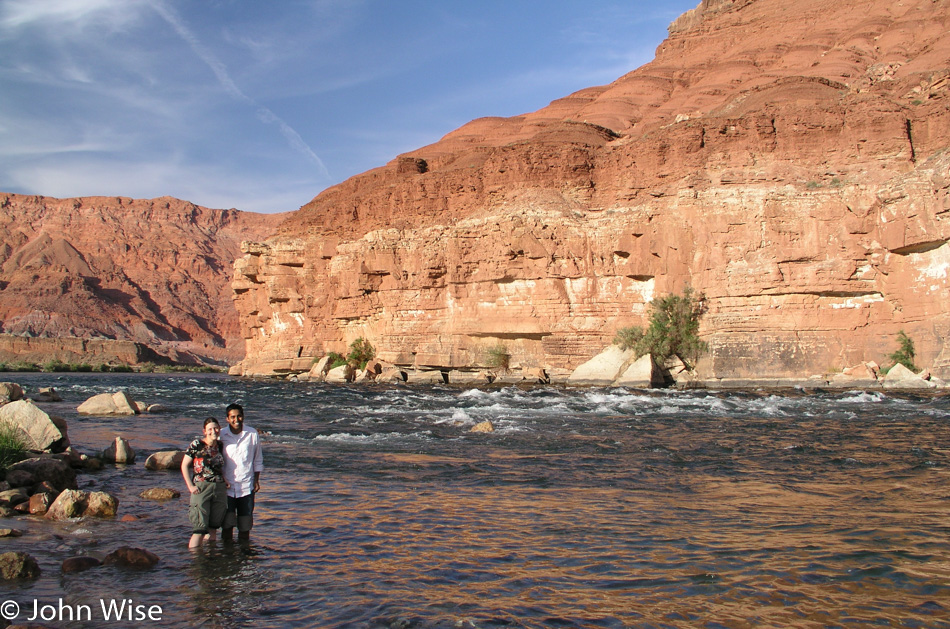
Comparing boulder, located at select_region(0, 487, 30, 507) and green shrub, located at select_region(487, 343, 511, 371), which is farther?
green shrub, located at select_region(487, 343, 511, 371)

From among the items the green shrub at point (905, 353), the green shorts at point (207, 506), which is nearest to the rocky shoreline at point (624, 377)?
the green shrub at point (905, 353)

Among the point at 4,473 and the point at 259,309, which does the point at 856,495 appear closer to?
the point at 4,473

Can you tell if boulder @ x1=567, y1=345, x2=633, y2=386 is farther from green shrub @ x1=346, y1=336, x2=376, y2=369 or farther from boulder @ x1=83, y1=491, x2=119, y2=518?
boulder @ x1=83, y1=491, x2=119, y2=518

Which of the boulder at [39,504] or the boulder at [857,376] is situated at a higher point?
the boulder at [857,376]

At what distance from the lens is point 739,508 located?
6906mm

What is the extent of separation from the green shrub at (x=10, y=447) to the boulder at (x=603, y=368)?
2333cm

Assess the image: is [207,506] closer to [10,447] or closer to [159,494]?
[159,494]

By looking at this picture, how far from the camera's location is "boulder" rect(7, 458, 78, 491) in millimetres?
7861

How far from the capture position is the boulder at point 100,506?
6.78 metres

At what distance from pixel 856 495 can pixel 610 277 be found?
81.5 feet

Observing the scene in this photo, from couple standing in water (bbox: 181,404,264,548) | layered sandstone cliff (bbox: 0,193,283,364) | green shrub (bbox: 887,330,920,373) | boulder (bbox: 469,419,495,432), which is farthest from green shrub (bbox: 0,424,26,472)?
layered sandstone cliff (bbox: 0,193,283,364)

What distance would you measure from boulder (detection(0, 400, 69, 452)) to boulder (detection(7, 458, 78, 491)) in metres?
1.10

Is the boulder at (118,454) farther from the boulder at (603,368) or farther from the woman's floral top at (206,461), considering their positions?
the boulder at (603,368)

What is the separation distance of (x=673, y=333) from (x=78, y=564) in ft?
85.3
